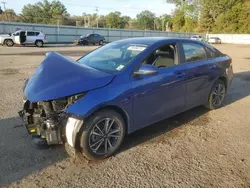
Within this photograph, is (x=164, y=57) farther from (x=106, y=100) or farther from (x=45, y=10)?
(x=45, y=10)

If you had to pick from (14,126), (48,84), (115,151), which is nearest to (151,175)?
(115,151)

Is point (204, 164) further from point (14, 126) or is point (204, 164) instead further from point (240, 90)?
point (240, 90)

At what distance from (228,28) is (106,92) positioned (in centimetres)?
6387

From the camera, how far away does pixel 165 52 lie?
13.2 ft

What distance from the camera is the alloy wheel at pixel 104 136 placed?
312cm

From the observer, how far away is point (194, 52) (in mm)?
4512

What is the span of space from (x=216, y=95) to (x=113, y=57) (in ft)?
8.62

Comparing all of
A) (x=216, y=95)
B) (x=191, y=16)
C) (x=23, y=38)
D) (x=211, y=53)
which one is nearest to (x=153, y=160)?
(x=216, y=95)

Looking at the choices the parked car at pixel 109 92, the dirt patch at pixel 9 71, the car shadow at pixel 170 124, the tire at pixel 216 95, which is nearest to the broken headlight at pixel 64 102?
the parked car at pixel 109 92

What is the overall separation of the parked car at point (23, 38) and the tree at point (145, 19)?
69042mm

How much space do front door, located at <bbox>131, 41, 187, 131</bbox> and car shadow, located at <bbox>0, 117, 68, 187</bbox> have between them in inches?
50.4

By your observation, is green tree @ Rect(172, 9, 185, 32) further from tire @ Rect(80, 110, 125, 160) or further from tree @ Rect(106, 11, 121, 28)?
tire @ Rect(80, 110, 125, 160)

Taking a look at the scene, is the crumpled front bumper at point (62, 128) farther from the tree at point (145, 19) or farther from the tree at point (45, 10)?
the tree at point (145, 19)

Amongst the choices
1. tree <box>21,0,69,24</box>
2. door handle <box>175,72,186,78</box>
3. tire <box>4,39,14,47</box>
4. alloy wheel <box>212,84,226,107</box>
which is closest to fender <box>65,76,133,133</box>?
door handle <box>175,72,186,78</box>
